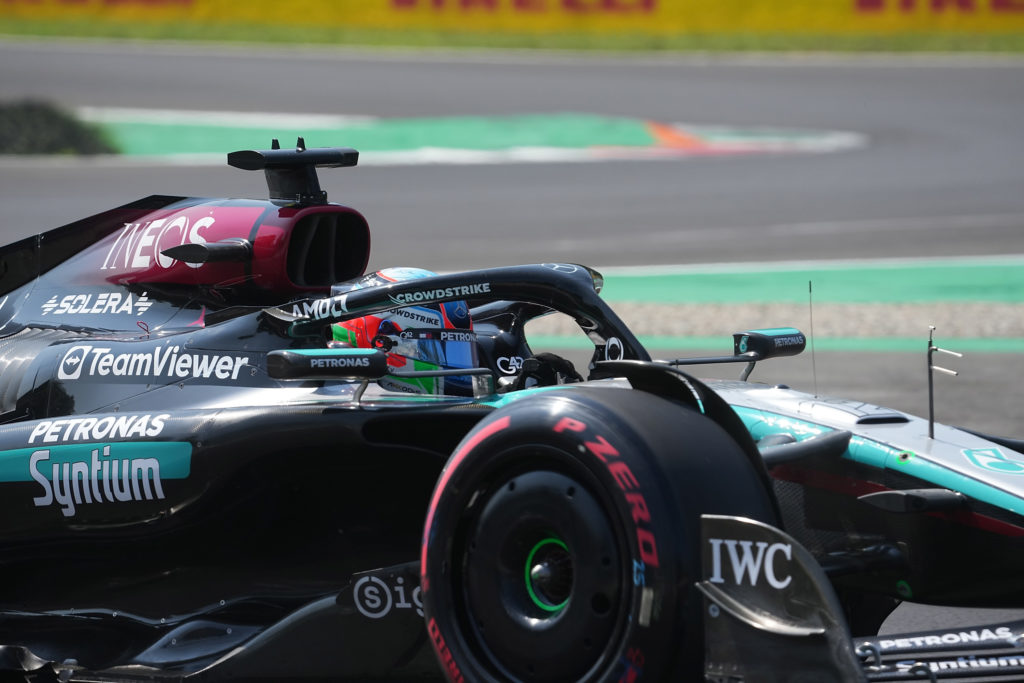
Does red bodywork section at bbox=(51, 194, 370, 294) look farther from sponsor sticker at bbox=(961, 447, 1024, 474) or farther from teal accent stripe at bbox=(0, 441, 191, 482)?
sponsor sticker at bbox=(961, 447, 1024, 474)

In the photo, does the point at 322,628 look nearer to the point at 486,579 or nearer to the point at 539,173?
the point at 486,579

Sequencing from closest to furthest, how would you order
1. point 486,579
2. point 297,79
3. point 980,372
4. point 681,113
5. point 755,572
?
1. point 755,572
2. point 486,579
3. point 980,372
4. point 681,113
5. point 297,79

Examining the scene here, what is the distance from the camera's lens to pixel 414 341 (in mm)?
4496

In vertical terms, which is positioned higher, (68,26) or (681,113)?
(68,26)

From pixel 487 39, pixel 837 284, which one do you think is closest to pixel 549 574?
pixel 837 284

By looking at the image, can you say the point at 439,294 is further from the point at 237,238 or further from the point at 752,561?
the point at 752,561

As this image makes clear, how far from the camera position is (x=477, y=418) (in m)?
3.83

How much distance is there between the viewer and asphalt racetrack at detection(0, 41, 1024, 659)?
1541 centimetres

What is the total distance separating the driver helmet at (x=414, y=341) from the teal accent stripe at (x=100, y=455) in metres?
0.66

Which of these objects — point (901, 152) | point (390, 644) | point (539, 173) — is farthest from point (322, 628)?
point (901, 152)

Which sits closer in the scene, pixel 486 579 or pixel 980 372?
pixel 486 579

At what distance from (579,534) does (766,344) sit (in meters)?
1.81

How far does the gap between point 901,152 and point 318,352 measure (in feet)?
64.8

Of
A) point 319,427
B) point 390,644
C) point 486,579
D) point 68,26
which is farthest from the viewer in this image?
point 68,26
